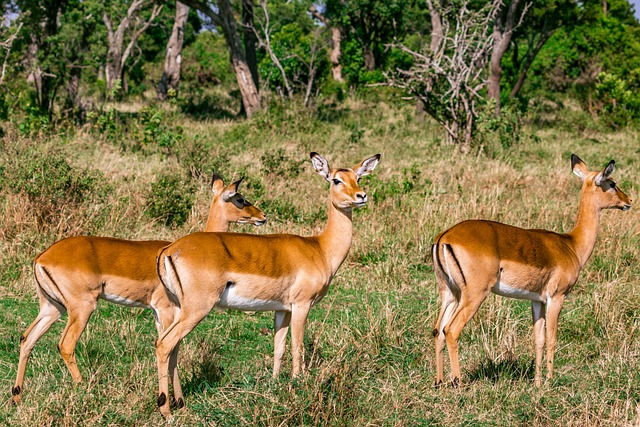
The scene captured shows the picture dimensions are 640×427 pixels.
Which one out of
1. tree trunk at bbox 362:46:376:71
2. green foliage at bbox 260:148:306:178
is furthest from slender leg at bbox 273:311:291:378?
tree trunk at bbox 362:46:376:71

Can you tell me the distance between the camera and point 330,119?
49.5 ft

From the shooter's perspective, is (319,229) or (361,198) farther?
(319,229)

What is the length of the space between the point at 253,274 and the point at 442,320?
1152 millimetres

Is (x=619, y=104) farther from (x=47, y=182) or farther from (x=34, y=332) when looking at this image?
(x=34, y=332)

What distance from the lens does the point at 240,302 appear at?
3984 millimetres

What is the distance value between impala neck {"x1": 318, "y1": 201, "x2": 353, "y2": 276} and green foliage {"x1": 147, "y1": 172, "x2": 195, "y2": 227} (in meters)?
3.08

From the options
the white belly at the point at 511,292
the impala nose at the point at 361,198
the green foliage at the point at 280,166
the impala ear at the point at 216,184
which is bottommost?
the green foliage at the point at 280,166

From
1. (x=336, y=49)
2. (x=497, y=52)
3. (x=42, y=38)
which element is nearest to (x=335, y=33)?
(x=336, y=49)

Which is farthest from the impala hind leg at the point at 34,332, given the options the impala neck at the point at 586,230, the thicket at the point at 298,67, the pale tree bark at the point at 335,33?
the pale tree bark at the point at 335,33

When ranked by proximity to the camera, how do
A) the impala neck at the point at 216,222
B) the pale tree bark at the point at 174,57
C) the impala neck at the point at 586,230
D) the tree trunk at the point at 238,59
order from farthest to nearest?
1. the pale tree bark at the point at 174,57
2. the tree trunk at the point at 238,59
3. the impala neck at the point at 216,222
4. the impala neck at the point at 586,230

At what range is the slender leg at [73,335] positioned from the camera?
4.10 meters

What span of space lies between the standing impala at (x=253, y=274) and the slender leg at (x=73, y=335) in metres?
0.58

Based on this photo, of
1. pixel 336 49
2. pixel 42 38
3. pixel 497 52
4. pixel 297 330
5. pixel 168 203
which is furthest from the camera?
pixel 336 49

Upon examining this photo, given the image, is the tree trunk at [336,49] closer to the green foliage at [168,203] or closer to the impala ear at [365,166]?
the green foliage at [168,203]
